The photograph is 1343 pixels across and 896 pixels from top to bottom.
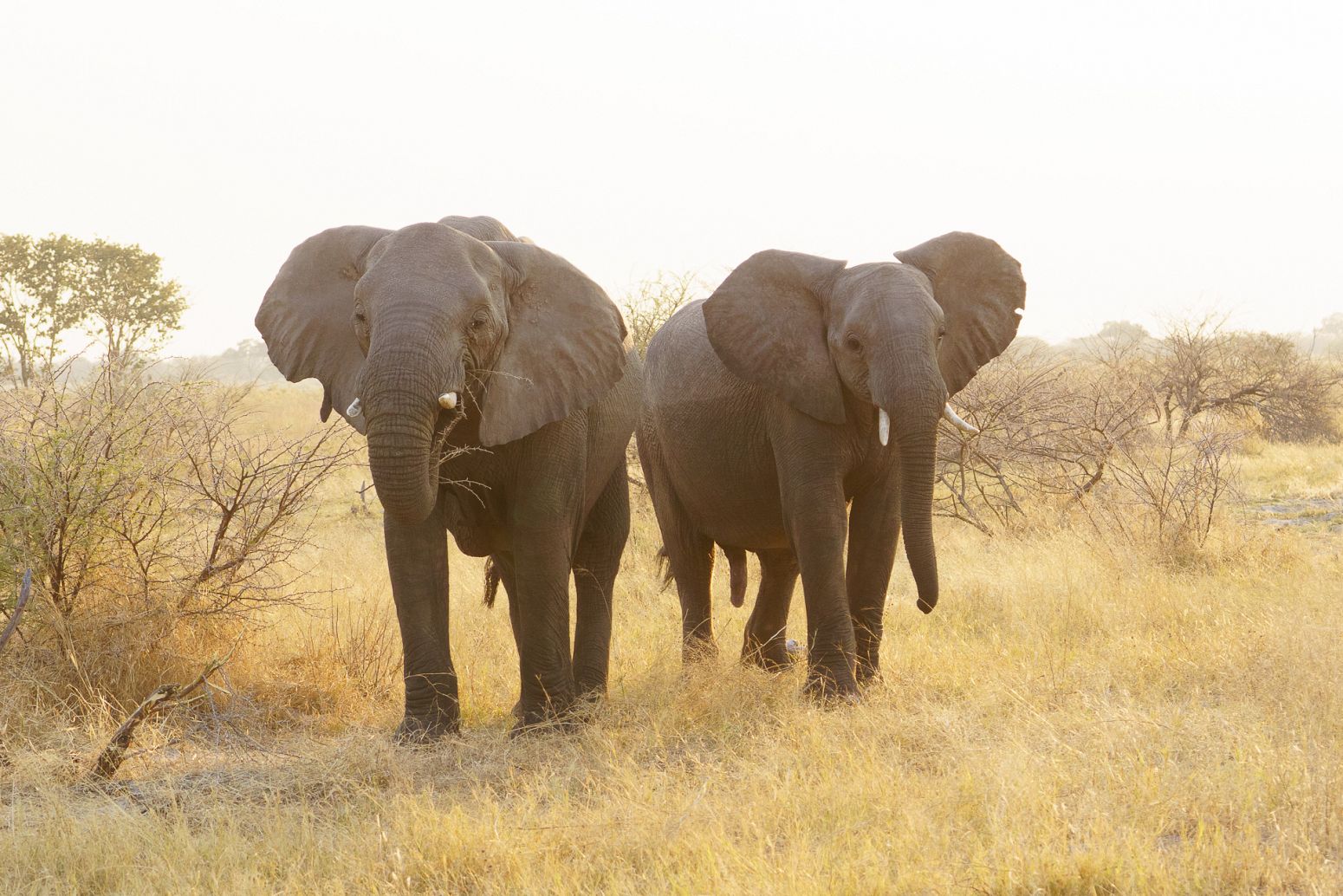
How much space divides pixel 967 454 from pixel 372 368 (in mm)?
8778

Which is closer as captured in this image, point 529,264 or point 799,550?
point 529,264

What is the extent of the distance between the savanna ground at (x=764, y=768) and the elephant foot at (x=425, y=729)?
0.09m

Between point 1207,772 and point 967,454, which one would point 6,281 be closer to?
point 967,454

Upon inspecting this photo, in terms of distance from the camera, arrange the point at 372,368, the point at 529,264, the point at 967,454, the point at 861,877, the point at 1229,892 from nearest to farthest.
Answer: the point at 1229,892, the point at 861,877, the point at 372,368, the point at 529,264, the point at 967,454

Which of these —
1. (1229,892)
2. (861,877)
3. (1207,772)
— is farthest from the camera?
(1207,772)

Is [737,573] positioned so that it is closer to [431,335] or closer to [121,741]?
[431,335]

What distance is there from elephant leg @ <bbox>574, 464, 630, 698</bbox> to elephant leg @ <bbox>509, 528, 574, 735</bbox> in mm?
264

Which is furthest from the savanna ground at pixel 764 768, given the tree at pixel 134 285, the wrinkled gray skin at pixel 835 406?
the tree at pixel 134 285

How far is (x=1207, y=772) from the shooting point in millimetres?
5137

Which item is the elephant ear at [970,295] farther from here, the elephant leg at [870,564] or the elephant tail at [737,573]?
the elephant tail at [737,573]

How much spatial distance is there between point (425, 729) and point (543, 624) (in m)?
0.75

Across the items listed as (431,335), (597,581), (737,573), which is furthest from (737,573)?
(431,335)

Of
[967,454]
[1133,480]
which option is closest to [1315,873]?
[1133,480]

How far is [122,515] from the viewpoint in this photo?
7363mm
